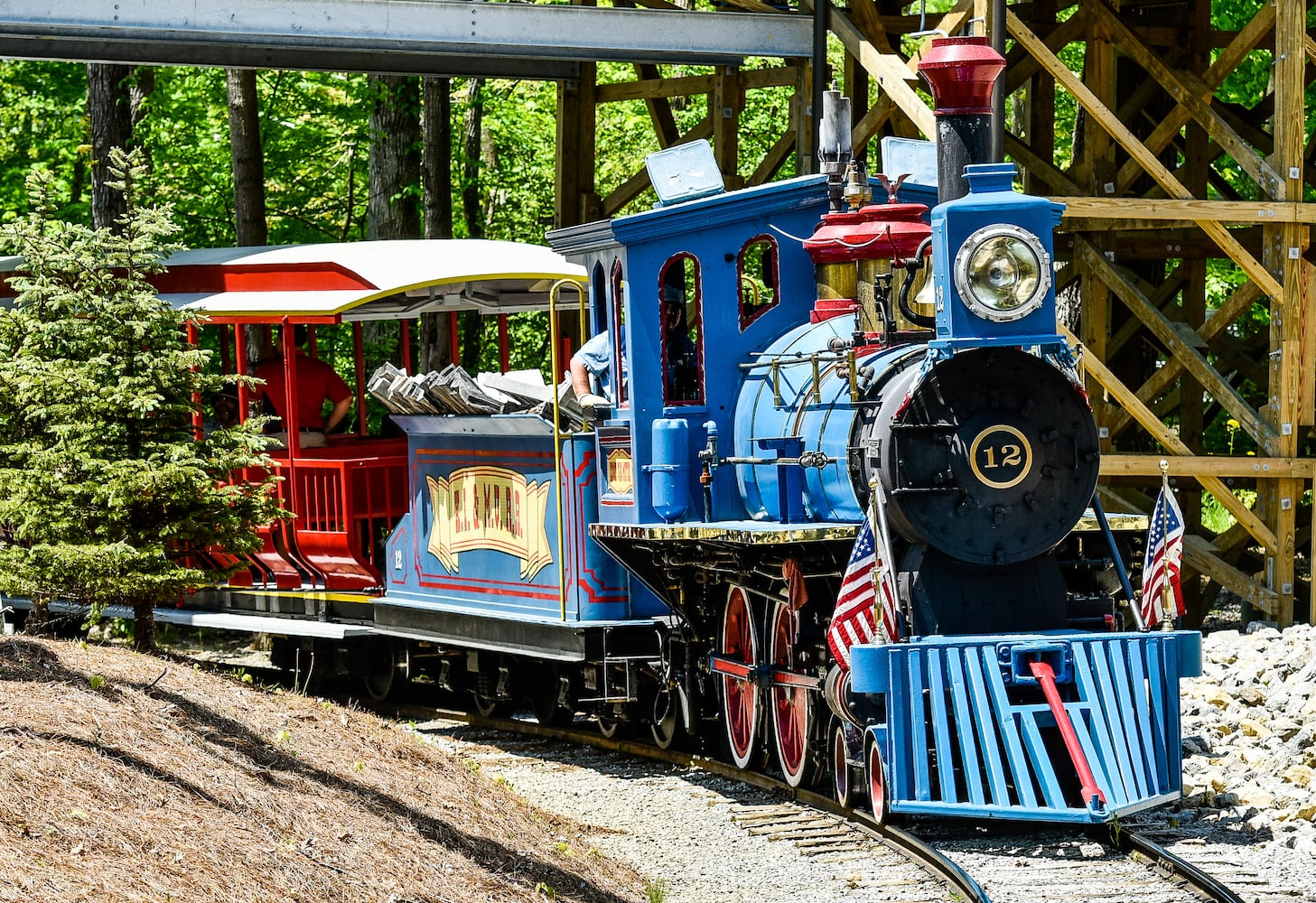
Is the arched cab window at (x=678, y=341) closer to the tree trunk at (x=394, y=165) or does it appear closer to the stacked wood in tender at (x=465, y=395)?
the stacked wood in tender at (x=465, y=395)

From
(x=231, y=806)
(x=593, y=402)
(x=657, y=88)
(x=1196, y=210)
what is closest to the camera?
(x=231, y=806)

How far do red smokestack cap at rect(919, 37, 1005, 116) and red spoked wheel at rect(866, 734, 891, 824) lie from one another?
303cm

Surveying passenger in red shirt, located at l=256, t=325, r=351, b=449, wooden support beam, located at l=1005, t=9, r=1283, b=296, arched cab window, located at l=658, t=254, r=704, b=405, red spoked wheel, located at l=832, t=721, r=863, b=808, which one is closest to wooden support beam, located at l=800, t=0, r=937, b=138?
wooden support beam, located at l=1005, t=9, r=1283, b=296

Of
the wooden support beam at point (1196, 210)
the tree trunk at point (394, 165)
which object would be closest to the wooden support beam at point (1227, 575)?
the wooden support beam at point (1196, 210)

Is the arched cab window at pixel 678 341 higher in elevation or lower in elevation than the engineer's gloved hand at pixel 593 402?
higher

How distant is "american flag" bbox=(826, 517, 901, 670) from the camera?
8.25 meters

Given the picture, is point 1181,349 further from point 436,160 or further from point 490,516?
point 436,160

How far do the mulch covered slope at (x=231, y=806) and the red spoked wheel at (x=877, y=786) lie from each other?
4.39 feet

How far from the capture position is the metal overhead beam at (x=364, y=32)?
520 inches

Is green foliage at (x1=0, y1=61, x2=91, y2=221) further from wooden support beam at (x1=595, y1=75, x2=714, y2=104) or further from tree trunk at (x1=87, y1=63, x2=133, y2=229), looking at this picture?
wooden support beam at (x1=595, y1=75, x2=714, y2=104)

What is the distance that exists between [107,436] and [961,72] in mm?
5570

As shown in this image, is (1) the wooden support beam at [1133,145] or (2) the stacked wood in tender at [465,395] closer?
(2) the stacked wood in tender at [465,395]

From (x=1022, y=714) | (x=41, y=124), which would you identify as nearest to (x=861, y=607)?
(x=1022, y=714)

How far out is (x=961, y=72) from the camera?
8.34 meters
